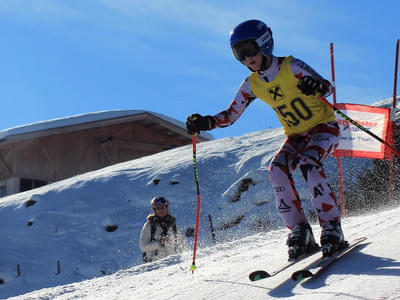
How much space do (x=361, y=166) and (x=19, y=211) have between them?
31.5 feet

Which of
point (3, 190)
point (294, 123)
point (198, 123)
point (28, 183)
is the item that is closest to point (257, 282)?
point (294, 123)

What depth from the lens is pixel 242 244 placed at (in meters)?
6.03

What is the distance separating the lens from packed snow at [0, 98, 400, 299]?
3.44 meters

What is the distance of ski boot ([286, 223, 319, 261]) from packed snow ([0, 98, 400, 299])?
0.58ft

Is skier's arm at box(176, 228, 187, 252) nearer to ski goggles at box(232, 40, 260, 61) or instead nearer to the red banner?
the red banner

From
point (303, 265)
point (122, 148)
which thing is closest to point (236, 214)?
point (303, 265)

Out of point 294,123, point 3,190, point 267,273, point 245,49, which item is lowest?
point 267,273

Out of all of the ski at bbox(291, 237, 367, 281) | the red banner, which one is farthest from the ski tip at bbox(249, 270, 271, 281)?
the red banner

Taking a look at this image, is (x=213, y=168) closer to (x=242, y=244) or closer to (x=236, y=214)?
(x=236, y=214)

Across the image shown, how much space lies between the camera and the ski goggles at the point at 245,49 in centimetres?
418

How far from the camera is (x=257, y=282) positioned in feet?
11.6

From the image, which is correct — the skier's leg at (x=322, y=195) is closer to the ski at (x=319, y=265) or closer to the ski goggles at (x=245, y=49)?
the ski at (x=319, y=265)

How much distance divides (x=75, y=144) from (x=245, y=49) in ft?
64.5

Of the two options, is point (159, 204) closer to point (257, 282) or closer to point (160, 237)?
point (160, 237)
